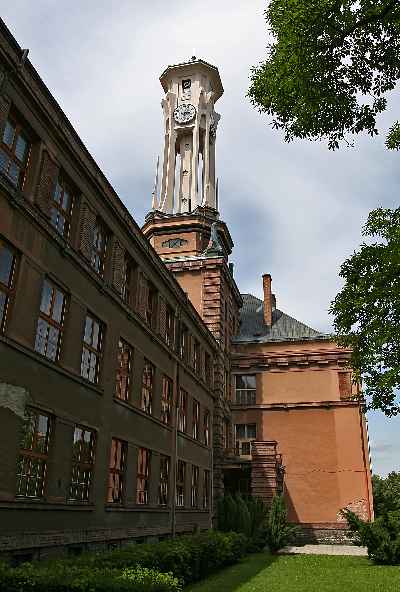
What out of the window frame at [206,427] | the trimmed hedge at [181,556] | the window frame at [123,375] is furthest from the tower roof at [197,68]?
the trimmed hedge at [181,556]

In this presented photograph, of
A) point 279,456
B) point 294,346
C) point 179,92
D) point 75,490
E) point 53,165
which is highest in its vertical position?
point 179,92

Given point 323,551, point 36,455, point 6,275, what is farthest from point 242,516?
point 6,275

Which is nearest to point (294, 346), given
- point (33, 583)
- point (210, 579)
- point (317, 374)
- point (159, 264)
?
point (317, 374)

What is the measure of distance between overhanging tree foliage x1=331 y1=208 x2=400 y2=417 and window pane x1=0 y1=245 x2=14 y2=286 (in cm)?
1163

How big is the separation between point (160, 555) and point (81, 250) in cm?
867

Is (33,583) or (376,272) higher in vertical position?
(376,272)

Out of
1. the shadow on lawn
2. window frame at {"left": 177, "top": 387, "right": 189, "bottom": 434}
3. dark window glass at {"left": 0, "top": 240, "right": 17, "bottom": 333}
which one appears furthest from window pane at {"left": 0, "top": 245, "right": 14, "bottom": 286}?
window frame at {"left": 177, "top": 387, "right": 189, "bottom": 434}

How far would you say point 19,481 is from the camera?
12.2 metres

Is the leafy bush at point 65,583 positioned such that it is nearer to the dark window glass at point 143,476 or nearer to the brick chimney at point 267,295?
the dark window glass at point 143,476

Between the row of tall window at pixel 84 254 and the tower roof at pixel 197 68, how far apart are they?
35.2m

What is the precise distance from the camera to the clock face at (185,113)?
49331 millimetres

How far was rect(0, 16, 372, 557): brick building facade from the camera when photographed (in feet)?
41.3

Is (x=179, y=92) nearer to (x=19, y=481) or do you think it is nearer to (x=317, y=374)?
(x=317, y=374)

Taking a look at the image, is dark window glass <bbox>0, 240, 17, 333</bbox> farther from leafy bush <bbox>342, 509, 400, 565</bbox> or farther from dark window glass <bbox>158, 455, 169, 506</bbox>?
leafy bush <bbox>342, 509, 400, 565</bbox>
